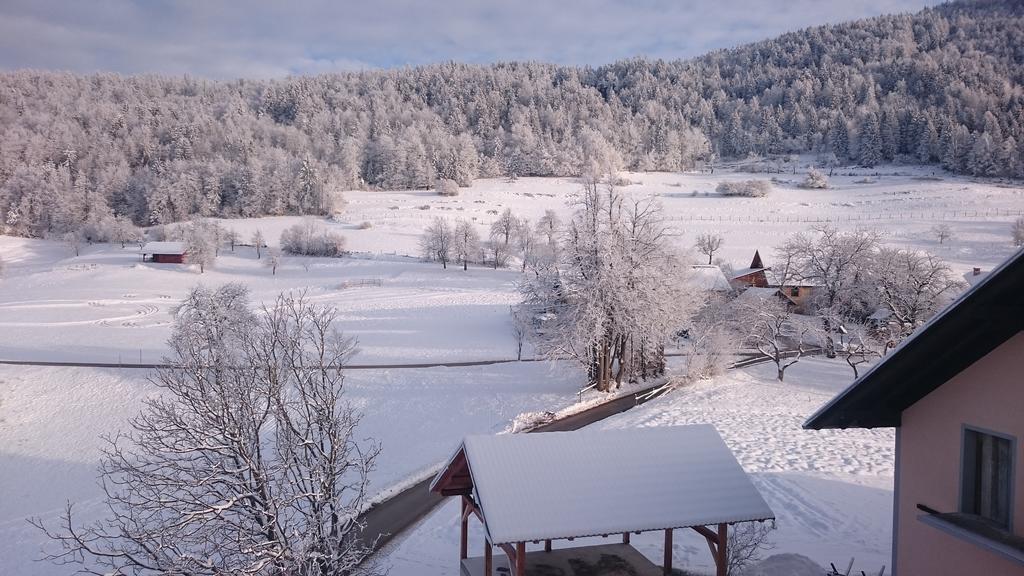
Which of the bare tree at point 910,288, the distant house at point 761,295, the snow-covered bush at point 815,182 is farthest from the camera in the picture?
the snow-covered bush at point 815,182

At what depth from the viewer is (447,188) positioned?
9931 cm

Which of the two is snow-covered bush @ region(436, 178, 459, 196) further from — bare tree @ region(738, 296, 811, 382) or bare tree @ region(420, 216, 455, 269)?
bare tree @ region(738, 296, 811, 382)

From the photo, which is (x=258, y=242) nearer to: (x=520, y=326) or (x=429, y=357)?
(x=429, y=357)

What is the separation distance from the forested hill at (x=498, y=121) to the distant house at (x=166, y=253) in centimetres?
2148

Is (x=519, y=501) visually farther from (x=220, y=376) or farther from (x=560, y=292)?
(x=560, y=292)

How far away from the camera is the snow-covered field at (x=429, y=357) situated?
53.4ft

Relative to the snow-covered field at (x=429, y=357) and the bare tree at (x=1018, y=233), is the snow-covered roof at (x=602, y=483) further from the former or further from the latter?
the bare tree at (x=1018, y=233)

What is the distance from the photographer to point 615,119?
153 metres

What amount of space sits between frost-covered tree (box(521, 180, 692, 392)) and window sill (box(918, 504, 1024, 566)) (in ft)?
69.9

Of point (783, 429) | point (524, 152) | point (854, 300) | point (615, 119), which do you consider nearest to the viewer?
point (783, 429)

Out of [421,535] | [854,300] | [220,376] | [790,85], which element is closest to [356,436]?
[421,535]

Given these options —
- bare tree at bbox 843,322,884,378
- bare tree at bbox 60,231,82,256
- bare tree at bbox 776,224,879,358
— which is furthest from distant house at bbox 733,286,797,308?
bare tree at bbox 60,231,82,256

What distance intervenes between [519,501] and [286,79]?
19053 cm

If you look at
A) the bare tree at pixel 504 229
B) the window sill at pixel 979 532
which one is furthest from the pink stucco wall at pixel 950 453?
the bare tree at pixel 504 229
